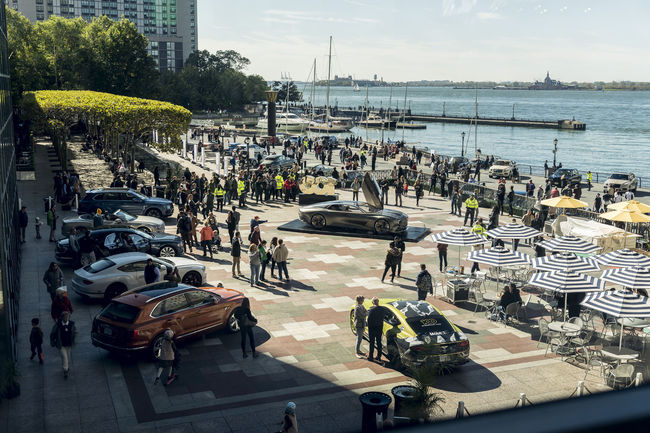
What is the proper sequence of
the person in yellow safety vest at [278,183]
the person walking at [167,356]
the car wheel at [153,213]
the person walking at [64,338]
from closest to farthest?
the person walking at [167,356] → the person walking at [64,338] → the car wheel at [153,213] → the person in yellow safety vest at [278,183]

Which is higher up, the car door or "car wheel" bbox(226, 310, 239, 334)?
the car door

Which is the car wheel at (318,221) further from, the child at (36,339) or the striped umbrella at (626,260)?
the child at (36,339)

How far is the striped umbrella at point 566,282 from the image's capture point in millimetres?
16500

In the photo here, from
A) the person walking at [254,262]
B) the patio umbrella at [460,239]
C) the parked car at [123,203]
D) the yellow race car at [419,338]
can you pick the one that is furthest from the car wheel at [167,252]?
the yellow race car at [419,338]

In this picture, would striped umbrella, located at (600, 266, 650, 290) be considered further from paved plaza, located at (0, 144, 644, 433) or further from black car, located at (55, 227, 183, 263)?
black car, located at (55, 227, 183, 263)

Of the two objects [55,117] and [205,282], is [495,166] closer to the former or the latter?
[55,117]

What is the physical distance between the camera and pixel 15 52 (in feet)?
215

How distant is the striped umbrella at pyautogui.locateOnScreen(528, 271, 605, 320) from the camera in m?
16.5

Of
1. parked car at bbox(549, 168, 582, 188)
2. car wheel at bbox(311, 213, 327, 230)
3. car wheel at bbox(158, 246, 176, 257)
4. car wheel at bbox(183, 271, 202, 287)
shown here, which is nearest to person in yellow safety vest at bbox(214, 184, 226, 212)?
car wheel at bbox(311, 213, 327, 230)

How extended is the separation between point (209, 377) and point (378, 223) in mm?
15712

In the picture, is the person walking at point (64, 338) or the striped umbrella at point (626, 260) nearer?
the person walking at point (64, 338)

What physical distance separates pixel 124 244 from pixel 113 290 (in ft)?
13.5

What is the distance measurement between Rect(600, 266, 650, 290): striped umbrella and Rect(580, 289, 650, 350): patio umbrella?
4.77ft

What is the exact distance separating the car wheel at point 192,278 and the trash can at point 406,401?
10129mm
